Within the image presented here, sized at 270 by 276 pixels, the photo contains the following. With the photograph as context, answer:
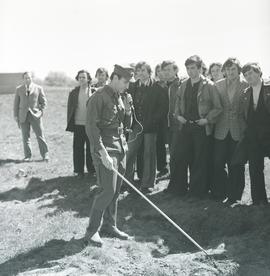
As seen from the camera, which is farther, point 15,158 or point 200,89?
point 15,158

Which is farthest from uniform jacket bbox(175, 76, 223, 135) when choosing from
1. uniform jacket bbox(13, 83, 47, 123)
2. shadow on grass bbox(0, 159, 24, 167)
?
shadow on grass bbox(0, 159, 24, 167)

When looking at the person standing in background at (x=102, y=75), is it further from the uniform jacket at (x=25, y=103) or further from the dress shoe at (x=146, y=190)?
the uniform jacket at (x=25, y=103)

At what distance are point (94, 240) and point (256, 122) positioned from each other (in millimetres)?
2861

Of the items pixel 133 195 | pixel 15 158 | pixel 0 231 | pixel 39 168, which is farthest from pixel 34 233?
pixel 15 158

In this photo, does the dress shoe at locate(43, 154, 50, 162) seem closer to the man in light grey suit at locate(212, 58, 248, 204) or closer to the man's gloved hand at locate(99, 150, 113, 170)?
the man in light grey suit at locate(212, 58, 248, 204)

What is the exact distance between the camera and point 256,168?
7.57 m

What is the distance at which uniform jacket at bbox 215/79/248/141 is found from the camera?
7.71 m

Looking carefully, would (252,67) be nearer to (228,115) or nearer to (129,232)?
(228,115)

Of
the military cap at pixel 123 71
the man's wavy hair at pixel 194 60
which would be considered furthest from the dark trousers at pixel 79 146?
the military cap at pixel 123 71

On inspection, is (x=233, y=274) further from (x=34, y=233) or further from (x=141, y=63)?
(x=141, y=63)

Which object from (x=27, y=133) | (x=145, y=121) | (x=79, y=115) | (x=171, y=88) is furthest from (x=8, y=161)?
(x=145, y=121)

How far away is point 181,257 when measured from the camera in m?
6.11

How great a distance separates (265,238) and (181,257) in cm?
117

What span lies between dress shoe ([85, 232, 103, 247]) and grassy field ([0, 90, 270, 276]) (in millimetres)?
94
